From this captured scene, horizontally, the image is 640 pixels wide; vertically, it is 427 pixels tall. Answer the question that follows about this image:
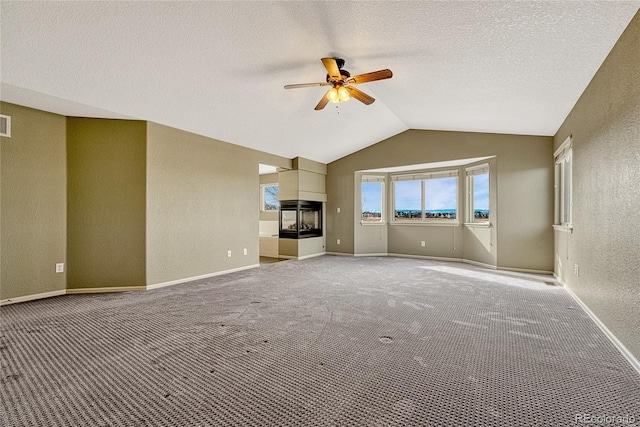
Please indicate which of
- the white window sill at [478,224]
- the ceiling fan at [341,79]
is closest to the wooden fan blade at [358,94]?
the ceiling fan at [341,79]

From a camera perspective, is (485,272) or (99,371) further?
(485,272)

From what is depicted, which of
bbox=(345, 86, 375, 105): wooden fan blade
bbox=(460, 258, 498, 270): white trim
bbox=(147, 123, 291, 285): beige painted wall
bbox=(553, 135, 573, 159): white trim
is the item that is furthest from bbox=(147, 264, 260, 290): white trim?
bbox=(553, 135, 573, 159): white trim

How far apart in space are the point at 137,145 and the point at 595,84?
5.56 m

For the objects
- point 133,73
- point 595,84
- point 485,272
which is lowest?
point 485,272

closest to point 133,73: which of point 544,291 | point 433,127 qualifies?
point 433,127

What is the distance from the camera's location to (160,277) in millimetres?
4449

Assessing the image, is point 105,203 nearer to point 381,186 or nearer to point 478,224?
point 381,186

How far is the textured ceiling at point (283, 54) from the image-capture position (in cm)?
240

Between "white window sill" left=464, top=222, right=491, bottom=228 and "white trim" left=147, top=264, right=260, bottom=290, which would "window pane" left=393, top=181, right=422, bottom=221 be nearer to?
"white window sill" left=464, top=222, right=491, bottom=228

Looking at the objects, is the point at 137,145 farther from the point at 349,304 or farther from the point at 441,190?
the point at 441,190

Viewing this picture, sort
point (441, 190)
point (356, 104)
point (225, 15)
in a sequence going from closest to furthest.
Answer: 1. point (225, 15)
2. point (356, 104)
3. point (441, 190)

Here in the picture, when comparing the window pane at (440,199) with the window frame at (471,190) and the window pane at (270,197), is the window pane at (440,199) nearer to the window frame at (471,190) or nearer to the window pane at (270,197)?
the window frame at (471,190)

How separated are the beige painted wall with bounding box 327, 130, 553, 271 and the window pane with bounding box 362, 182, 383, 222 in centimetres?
63

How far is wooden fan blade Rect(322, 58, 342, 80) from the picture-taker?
309 cm
